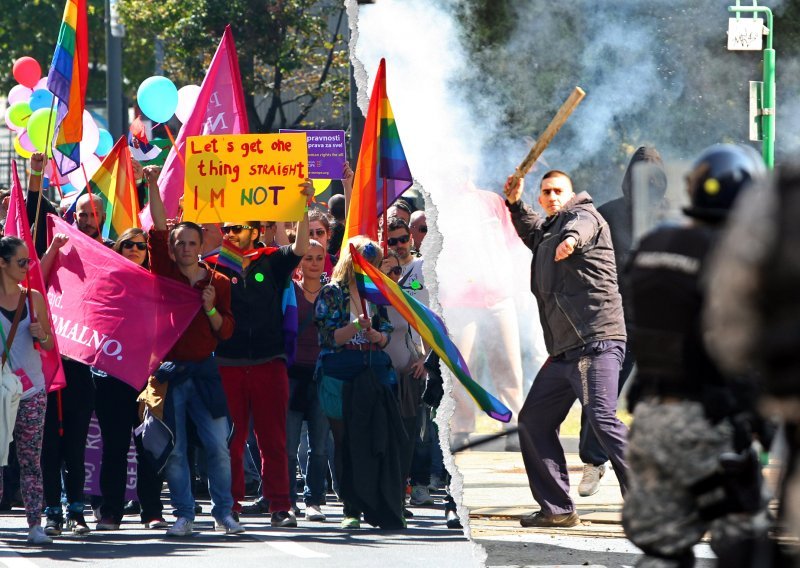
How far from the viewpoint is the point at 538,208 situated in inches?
314

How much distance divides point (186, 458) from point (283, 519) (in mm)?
660

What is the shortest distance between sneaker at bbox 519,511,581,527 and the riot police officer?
10.7ft

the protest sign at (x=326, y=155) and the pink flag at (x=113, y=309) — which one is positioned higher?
the protest sign at (x=326, y=155)

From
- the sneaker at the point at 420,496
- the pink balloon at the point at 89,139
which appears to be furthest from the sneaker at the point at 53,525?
the pink balloon at the point at 89,139

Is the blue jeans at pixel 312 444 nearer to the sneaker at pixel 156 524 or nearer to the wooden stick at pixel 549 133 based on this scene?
the sneaker at pixel 156 524

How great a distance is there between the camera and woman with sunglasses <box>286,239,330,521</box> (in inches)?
385

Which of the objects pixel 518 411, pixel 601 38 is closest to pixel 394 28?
pixel 601 38

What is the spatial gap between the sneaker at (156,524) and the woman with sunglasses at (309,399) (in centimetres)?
81

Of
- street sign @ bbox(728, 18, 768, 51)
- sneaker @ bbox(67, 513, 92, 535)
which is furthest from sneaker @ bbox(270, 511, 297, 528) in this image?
street sign @ bbox(728, 18, 768, 51)

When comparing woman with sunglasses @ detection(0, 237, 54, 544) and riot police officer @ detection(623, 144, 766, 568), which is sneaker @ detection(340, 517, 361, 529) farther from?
riot police officer @ detection(623, 144, 766, 568)

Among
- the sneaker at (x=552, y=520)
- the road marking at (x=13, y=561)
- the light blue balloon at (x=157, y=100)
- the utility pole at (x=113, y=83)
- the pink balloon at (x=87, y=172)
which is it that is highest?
the utility pole at (x=113, y=83)

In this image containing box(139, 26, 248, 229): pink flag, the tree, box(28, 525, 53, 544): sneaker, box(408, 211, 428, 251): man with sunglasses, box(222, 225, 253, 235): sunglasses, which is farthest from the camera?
the tree

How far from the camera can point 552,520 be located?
795 cm

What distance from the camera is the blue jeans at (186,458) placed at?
355 inches
